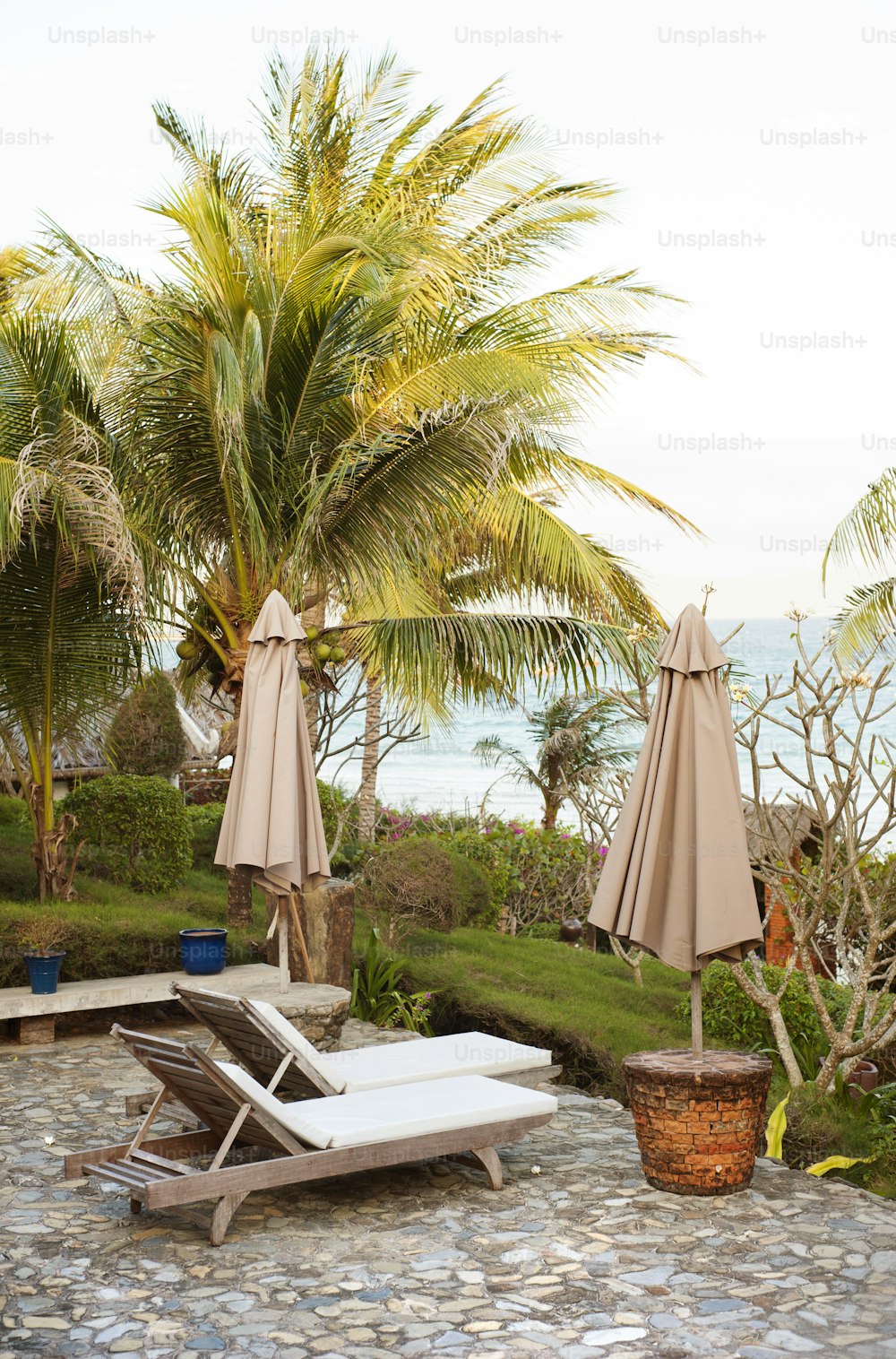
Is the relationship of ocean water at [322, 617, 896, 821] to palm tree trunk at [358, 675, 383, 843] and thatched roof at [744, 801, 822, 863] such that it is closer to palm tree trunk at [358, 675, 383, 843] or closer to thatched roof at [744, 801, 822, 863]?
palm tree trunk at [358, 675, 383, 843]

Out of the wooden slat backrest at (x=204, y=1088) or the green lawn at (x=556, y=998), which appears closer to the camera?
the wooden slat backrest at (x=204, y=1088)

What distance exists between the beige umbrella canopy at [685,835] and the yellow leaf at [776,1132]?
3.86 ft

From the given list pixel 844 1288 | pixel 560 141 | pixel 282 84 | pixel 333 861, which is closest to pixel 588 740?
pixel 333 861

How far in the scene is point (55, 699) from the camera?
31.6 ft

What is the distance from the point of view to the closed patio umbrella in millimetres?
7027

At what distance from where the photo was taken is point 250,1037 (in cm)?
546

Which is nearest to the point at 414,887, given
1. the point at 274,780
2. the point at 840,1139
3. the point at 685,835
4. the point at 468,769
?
the point at 274,780

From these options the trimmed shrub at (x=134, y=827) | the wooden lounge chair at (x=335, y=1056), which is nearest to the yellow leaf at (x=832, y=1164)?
the wooden lounge chair at (x=335, y=1056)

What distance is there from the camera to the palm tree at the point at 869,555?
12.1 meters

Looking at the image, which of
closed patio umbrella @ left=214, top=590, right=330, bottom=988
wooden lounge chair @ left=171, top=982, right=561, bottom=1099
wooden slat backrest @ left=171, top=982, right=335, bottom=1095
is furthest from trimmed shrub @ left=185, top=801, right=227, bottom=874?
wooden slat backrest @ left=171, top=982, right=335, bottom=1095

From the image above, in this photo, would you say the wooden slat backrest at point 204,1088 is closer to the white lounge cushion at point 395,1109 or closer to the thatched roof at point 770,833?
the white lounge cushion at point 395,1109

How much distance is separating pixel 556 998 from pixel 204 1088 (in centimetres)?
541

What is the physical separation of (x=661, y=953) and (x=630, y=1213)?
41.4 inches

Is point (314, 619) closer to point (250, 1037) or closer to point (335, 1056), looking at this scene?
point (335, 1056)
